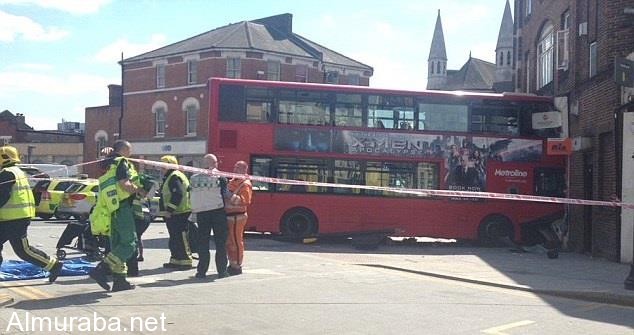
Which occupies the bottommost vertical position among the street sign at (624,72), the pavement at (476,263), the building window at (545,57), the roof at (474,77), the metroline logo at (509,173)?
the pavement at (476,263)

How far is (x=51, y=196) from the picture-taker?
76.4 ft

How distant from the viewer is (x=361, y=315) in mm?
7215

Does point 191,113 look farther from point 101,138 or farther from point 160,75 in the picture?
point 101,138

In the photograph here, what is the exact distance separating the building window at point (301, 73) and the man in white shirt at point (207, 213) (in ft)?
118

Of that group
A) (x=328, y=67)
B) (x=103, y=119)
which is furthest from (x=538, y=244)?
(x=103, y=119)

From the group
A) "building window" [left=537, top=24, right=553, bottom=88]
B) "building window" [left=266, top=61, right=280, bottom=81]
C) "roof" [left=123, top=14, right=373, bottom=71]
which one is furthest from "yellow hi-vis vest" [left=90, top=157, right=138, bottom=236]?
"building window" [left=266, top=61, right=280, bottom=81]

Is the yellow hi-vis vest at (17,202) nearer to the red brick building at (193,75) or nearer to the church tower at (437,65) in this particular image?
the red brick building at (193,75)

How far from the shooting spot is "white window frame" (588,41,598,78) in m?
15.0

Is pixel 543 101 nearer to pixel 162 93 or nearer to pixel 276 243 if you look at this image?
pixel 276 243

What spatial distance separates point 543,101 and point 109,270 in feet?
41.3

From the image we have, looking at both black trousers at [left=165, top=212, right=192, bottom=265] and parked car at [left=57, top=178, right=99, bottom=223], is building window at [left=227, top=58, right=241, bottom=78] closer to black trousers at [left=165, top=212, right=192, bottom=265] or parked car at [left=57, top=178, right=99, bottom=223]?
parked car at [left=57, top=178, right=99, bottom=223]

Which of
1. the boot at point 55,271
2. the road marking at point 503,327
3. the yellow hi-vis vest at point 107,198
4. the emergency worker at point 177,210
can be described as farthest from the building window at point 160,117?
the road marking at point 503,327

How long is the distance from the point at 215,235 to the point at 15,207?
277 cm

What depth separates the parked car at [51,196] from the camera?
23.2 meters
